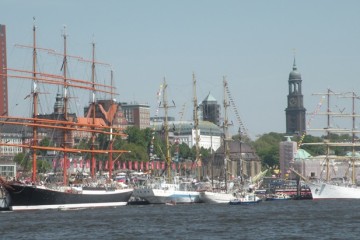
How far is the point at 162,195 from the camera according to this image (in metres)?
160

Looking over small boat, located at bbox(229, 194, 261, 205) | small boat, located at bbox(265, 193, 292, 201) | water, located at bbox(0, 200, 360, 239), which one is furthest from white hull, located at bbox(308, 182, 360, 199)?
water, located at bbox(0, 200, 360, 239)

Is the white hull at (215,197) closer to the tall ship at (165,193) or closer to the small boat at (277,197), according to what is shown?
the tall ship at (165,193)

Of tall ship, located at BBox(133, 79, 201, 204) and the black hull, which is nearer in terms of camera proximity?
the black hull

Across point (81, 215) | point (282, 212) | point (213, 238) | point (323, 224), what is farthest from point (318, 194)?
point (213, 238)

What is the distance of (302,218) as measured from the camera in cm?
11088

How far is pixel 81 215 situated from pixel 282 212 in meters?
Result: 20.1

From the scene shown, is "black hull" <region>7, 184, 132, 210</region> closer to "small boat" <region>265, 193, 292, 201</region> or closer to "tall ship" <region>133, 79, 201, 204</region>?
"tall ship" <region>133, 79, 201, 204</region>

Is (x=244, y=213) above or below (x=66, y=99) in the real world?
below

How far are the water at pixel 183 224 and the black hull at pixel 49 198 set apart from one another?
4122mm

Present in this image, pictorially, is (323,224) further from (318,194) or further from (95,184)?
(318,194)

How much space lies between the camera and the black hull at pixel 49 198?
438 feet

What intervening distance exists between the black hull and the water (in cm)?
412

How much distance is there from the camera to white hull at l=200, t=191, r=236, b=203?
6344 inches

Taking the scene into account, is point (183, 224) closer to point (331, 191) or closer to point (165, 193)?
point (165, 193)
